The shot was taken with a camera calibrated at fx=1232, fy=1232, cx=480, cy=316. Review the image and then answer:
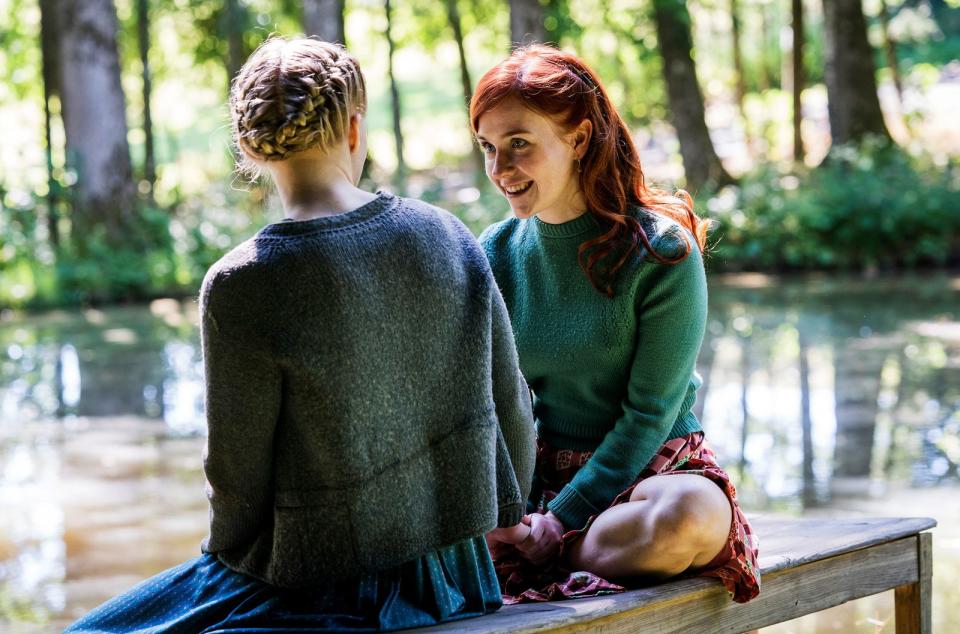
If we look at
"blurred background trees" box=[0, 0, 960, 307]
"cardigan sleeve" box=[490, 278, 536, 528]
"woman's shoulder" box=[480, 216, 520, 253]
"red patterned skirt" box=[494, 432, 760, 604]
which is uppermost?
"blurred background trees" box=[0, 0, 960, 307]

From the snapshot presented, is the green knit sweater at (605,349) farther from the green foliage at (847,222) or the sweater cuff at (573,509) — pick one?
the green foliage at (847,222)

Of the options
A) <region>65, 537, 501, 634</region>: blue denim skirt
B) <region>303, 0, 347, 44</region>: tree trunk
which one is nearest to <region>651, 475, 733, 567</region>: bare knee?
<region>65, 537, 501, 634</region>: blue denim skirt

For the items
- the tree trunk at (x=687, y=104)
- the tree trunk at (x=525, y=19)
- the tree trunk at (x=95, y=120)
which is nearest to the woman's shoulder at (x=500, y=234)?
the tree trunk at (x=525, y=19)

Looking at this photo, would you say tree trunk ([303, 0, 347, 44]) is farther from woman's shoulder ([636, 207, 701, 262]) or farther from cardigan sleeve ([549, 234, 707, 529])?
cardigan sleeve ([549, 234, 707, 529])

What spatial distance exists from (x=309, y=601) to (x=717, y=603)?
0.94 metres

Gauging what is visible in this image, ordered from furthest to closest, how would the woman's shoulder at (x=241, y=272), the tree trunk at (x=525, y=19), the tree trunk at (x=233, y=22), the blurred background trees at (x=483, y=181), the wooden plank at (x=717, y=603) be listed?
the tree trunk at (x=233, y=22) → the blurred background trees at (x=483, y=181) → the tree trunk at (x=525, y=19) → the wooden plank at (x=717, y=603) → the woman's shoulder at (x=241, y=272)

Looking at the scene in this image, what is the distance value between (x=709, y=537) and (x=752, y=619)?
311 mm

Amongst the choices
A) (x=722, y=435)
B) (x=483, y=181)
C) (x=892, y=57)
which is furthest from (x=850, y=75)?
(x=722, y=435)

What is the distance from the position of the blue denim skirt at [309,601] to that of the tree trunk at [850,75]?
48.3 ft

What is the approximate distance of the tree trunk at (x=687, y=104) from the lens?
1677 centimetres

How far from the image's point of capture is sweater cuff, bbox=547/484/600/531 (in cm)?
269

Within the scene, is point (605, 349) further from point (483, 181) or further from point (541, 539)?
point (483, 181)

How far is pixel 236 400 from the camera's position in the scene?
2.06m

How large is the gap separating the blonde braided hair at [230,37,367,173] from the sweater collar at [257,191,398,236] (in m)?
0.12
